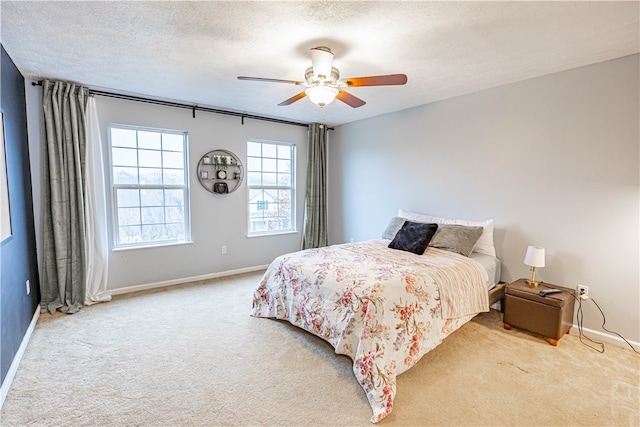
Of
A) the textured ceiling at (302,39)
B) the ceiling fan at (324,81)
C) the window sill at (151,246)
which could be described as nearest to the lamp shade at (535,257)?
the textured ceiling at (302,39)

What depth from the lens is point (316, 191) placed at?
535 centimetres

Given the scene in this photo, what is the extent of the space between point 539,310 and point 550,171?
53.5 inches

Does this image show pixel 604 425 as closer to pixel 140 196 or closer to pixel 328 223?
pixel 328 223

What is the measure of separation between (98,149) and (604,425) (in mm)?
4940

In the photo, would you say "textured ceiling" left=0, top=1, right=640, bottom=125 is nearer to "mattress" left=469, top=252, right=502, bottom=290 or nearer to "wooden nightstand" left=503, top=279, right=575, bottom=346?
"mattress" left=469, top=252, right=502, bottom=290

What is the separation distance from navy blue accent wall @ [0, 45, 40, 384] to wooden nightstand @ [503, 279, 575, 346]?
4015mm

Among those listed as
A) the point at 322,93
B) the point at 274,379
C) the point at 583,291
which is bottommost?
the point at 274,379

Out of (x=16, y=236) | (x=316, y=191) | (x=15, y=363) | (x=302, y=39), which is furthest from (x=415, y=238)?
(x=16, y=236)

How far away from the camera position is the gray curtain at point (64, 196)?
318 centimetres

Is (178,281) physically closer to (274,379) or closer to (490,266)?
(274,379)

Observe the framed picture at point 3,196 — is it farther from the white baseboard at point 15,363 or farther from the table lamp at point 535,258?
the table lamp at point 535,258

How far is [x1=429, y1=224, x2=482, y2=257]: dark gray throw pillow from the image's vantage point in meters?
3.21

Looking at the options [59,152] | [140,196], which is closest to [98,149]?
[59,152]

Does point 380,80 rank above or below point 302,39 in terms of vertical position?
below
